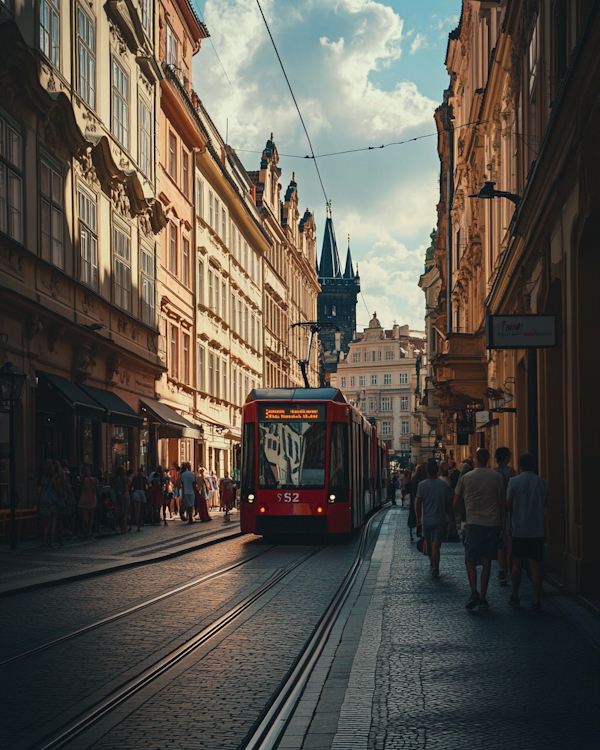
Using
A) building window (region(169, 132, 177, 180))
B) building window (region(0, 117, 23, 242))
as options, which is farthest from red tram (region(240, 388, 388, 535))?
building window (region(169, 132, 177, 180))

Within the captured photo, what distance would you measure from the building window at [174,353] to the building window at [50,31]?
16.1 m

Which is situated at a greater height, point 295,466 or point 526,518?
point 295,466

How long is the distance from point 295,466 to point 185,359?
70.4ft

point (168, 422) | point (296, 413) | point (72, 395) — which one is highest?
point (72, 395)

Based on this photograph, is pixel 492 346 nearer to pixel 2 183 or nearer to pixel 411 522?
pixel 411 522

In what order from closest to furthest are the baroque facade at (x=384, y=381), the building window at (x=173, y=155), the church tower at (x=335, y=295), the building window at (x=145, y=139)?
the building window at (x=145, y=139)
the building window at (x=173, y=155)
the baroque facade at (x=384, y=381)
the church tower at (x=335, y=295)

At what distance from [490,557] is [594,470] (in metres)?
1.67

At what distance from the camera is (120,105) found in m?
32.7

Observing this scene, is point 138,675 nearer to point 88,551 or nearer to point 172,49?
point 88,551

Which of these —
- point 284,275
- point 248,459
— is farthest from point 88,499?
point 284,275

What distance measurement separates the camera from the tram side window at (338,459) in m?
22.8

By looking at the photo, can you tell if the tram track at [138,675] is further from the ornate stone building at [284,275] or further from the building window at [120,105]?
the ornate stone building at [284,275]

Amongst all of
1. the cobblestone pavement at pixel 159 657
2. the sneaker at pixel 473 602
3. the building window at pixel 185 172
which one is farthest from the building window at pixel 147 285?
the sneaker at pixel 473 602

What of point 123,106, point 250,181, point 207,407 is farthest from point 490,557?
point 250,181
